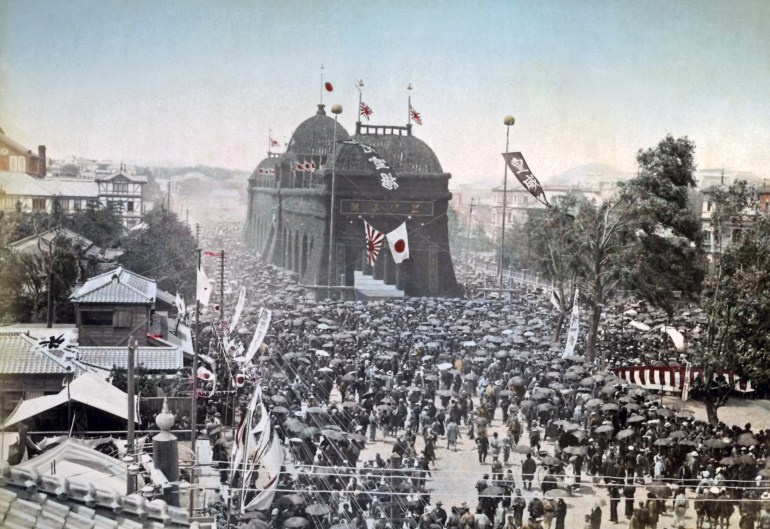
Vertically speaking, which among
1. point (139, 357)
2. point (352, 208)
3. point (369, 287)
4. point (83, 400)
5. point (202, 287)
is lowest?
point (83, 400)

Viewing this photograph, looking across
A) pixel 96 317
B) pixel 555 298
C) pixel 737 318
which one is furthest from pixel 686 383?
pixel 96 317

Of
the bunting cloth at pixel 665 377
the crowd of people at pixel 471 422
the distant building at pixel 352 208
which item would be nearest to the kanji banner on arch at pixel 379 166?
the distant building at pixel 352 208

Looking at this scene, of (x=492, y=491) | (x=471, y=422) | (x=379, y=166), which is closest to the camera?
(x=492, y=491)

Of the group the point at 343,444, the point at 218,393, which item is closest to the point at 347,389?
the point at 218,393

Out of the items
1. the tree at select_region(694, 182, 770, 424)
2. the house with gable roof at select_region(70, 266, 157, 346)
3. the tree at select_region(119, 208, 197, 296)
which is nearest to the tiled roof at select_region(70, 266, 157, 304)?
the house with gable roof at select_region(70, 266, 157, 346)

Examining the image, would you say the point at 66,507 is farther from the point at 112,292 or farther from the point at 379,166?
the point at 379,166

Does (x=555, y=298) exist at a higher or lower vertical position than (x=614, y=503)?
higher

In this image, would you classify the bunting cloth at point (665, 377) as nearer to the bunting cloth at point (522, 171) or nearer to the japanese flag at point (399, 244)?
the bunting cloth at point (522, 171)

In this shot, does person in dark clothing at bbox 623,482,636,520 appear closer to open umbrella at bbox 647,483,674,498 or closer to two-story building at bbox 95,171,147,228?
open umbrella at bbox 647,483,674,498

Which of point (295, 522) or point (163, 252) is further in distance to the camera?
point (163, 252)
